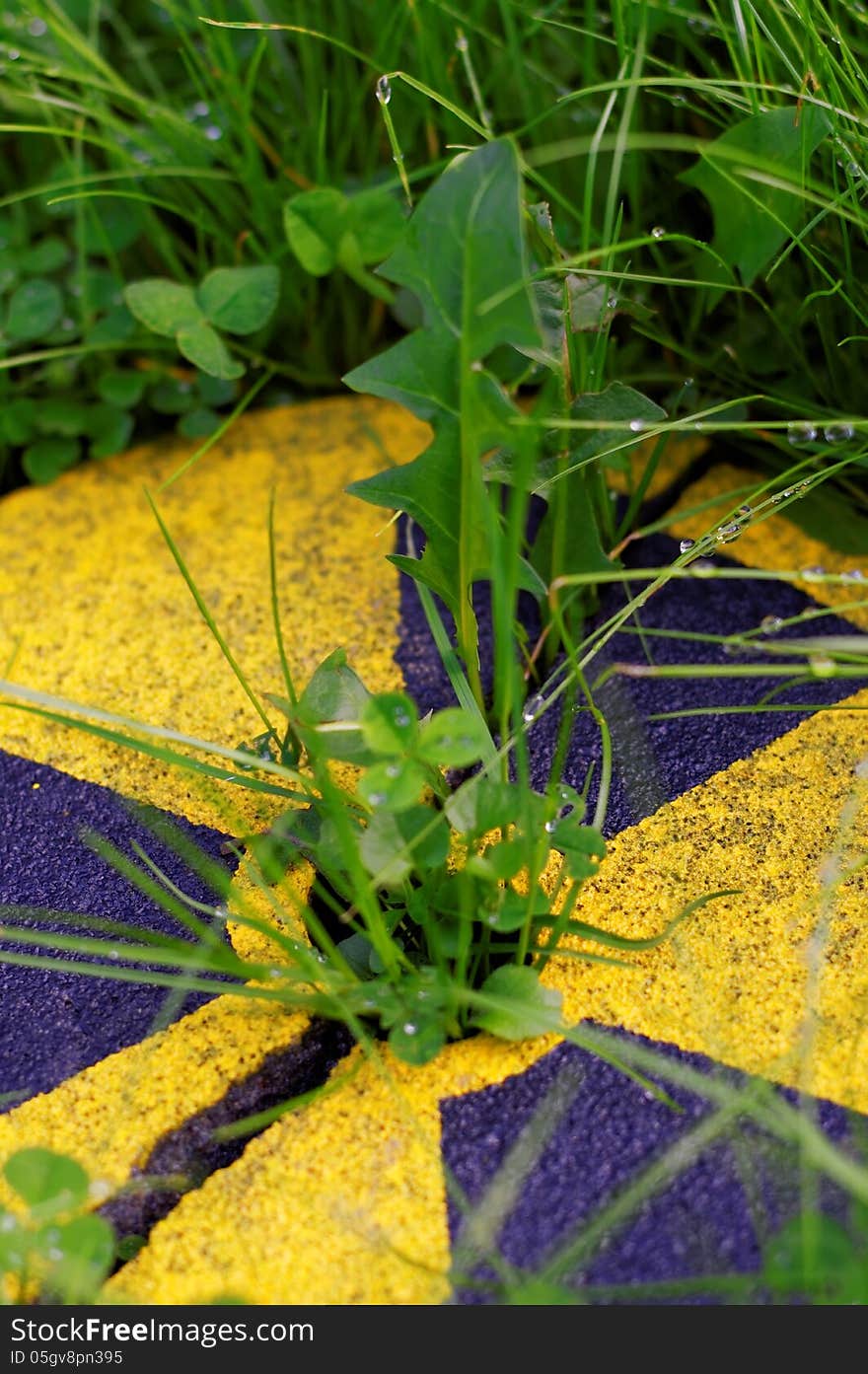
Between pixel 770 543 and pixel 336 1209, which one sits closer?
pixel 336 1209

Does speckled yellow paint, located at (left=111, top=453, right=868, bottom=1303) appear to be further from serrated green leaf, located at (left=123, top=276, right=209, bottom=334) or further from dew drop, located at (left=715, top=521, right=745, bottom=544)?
serrated green leaf, located at (left=123, top=276, right=209, bottom=334)

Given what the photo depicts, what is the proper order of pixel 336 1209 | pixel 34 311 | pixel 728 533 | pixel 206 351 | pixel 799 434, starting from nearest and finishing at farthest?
pixel 336 1209, pixel 728 533, pixel 799 434, pixel 206 351, pixel 34 311

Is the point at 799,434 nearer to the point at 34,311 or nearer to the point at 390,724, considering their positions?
the point at 390,724

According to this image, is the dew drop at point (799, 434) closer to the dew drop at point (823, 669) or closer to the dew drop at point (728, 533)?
the dew drop at point (728, 533)

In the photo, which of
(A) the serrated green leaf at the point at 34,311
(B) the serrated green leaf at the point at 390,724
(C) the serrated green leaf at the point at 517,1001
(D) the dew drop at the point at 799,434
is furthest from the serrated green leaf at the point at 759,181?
(A) the serrated green leaf at the point at 34,311

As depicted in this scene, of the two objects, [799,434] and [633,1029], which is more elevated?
[799,434]

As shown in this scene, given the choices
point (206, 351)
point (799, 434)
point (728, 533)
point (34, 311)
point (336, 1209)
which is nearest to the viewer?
point (336, 1209)

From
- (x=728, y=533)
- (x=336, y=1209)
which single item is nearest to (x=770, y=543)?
(x=728, y=533)
